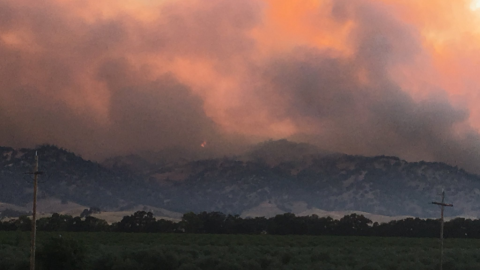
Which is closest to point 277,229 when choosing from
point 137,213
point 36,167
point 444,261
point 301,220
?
point 301,220

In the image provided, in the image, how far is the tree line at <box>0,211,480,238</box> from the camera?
438 feet

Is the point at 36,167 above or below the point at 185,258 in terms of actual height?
above

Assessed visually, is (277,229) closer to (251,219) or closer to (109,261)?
(251,219)

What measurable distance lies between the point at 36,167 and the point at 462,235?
106 m

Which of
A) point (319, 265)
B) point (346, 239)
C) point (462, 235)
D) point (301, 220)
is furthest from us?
point (301, 220)

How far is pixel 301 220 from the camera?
139 meters

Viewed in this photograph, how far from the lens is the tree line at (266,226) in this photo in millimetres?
133375

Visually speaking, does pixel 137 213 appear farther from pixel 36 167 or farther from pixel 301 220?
pixel 36 167

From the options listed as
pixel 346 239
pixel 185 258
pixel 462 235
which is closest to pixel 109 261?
pixel 185 258

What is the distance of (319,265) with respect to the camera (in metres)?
63.7

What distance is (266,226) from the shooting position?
137 m

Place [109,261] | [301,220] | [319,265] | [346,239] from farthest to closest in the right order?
[301,220] → [346,239] → [319,265] → [109,261]

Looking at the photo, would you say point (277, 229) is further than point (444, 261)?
Yes

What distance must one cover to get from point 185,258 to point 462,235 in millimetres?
87137
